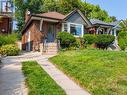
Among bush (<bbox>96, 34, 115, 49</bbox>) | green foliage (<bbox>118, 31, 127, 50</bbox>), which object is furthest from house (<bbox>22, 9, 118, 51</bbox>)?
green foliage (<bbox>118, 31, 127, 50</bbox>)

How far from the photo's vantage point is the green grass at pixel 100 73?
13656 mm

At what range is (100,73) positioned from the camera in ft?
55.6

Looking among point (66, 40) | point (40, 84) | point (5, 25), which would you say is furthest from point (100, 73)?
point (5, 25)

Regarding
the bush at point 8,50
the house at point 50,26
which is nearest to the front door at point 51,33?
the house at point 50,26

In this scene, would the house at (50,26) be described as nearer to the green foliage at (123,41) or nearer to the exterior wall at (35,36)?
the exterior wall at (35,36)

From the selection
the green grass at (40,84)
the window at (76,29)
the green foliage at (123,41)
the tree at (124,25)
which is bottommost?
the green grass at (40,84)

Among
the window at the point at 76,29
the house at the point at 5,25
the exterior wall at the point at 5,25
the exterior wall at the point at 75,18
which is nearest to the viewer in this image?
the exterior wall at the point at 75,18

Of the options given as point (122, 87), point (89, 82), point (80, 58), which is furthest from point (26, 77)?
point (80, 58)

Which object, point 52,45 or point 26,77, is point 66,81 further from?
point 52,45

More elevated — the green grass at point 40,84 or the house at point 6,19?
the house at point 6,19

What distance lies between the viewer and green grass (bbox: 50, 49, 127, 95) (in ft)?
44.8

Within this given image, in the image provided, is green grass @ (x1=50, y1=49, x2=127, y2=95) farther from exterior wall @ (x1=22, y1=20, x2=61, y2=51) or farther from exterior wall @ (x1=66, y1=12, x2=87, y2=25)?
exterior wall @ (x1=66, y1=12, x2=87, y2=25)

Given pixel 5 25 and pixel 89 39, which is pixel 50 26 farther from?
pixel 5 25

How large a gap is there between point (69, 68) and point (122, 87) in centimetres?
586
